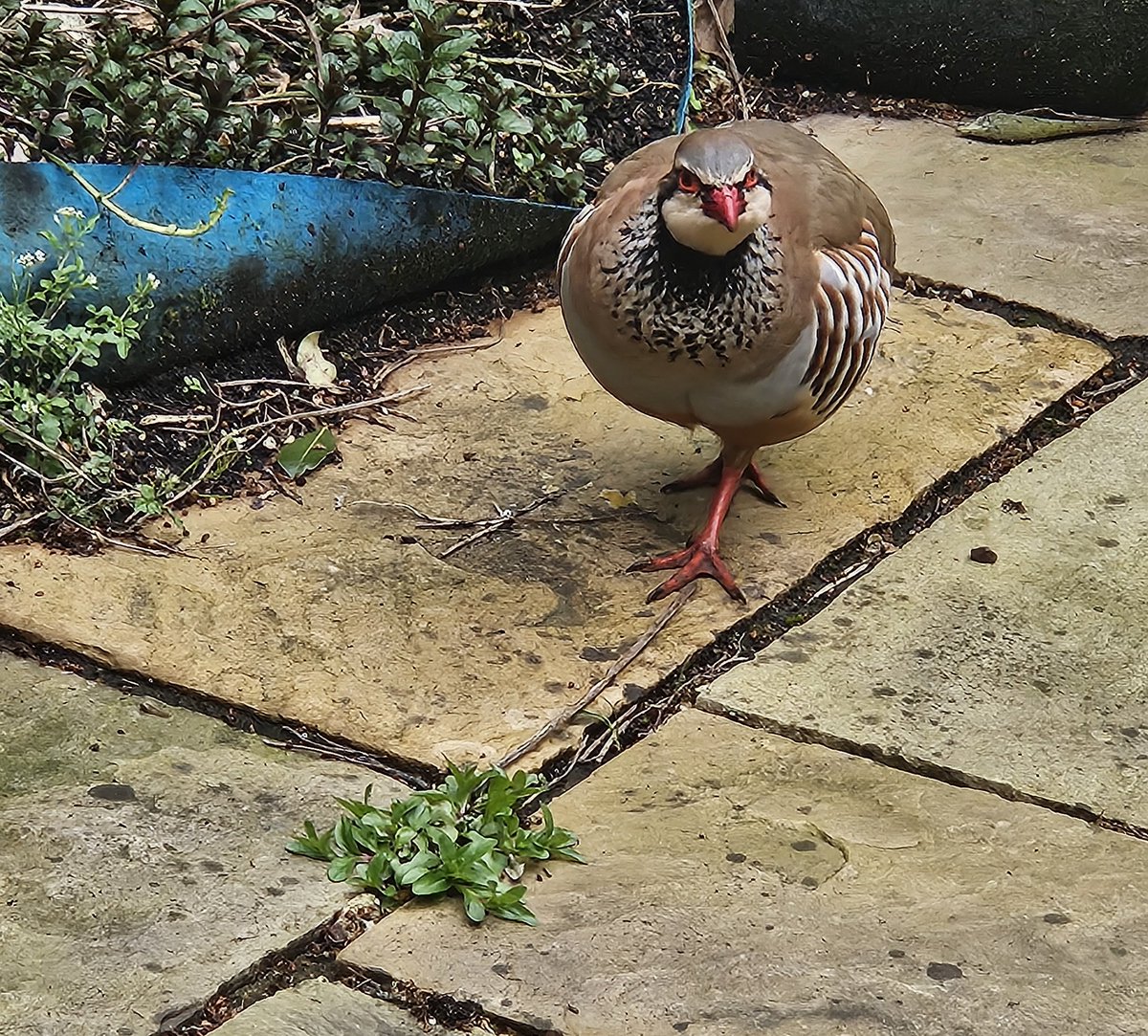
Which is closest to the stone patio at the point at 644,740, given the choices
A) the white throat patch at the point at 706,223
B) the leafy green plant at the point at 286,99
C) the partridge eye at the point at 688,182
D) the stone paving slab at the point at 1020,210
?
the stone paving slab at the point at 1020,210

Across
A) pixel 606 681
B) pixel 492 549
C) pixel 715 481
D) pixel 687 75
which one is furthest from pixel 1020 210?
pixel 606 681

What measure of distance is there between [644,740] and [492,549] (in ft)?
2.49

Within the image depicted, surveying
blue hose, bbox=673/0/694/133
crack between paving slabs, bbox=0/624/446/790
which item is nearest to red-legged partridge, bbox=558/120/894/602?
crack between paving slabs, bbox=0/624/446/790

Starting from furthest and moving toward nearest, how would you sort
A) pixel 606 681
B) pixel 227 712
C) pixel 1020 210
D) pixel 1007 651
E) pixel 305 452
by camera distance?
pixel 1020 210
pixel 305 452
pixel 1007 651
pixel 606 681
pixel 227 712

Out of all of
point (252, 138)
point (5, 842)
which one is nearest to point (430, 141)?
point (252, 138)

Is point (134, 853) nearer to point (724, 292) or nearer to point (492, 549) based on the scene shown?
point (492, 549)

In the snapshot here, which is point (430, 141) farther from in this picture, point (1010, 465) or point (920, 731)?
point (920, 731)

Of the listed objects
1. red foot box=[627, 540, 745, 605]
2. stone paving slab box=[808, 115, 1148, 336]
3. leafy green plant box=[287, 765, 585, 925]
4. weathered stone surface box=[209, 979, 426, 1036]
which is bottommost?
weathered stone surface box=[209, 979, 426, 1036]

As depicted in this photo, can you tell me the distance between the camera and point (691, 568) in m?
3.71

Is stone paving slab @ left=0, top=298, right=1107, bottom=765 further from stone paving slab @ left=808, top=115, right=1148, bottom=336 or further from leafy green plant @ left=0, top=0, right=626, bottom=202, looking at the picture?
leafy green plant @ left=0, top=0, right=626, bottom=202

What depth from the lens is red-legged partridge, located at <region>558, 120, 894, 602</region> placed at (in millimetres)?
3389

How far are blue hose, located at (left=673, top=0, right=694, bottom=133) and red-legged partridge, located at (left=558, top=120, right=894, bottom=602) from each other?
160 cm

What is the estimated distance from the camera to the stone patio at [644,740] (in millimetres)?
2562

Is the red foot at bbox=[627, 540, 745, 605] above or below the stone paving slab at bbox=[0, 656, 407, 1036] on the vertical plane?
→ above
